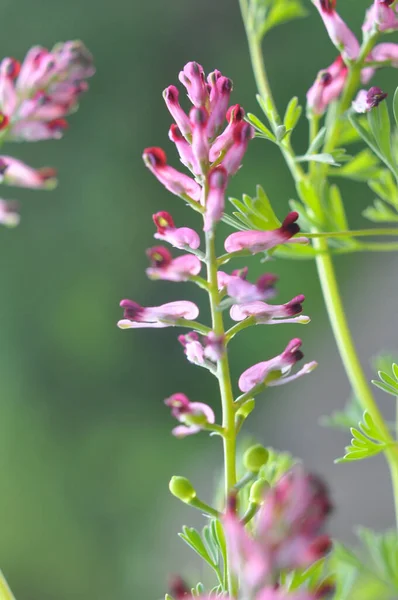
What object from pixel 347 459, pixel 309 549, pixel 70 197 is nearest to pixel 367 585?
pixel 347 459

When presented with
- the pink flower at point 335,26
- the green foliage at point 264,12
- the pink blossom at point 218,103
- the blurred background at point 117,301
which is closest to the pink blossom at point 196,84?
the pink blossom at point 218,103

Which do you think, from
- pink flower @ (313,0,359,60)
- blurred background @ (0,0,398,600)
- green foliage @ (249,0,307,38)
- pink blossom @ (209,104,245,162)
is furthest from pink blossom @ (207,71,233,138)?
blurred background @ (0,0,398,600)

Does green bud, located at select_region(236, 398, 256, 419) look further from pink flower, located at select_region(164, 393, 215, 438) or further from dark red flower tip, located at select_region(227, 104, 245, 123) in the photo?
dark red flower tip, located at select_region(227, 104, 245, 123)

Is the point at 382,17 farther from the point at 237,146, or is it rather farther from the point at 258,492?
the point at 258,492

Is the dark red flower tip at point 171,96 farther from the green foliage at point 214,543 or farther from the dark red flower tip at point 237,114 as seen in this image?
the green foliage at point 214,543

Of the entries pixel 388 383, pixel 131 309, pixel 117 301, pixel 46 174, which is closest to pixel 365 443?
pixel 388 383

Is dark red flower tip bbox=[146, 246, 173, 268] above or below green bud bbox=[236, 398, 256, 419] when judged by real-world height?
above

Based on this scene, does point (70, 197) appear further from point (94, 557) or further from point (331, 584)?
point (331, 584)
